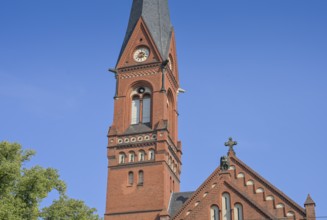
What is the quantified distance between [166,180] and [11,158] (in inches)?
573

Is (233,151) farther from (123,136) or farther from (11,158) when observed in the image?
(11,158)

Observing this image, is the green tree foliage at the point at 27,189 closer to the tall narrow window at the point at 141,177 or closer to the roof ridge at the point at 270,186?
the tall narrow window at the point at 141,177

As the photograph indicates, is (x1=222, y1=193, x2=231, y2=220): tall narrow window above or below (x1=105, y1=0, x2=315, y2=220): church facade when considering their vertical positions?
below

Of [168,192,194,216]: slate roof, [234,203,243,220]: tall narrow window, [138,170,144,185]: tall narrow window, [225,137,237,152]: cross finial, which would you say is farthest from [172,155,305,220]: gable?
[138,170,144,185]: tall narrow window

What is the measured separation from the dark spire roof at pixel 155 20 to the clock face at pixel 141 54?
120cm

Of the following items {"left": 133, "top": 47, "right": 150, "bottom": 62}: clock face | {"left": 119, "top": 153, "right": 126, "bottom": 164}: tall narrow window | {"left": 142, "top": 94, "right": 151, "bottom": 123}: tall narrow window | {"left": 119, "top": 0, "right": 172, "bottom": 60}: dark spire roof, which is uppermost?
{"left": 119, "top": 0, "right": 172, "bottom": 60}: dark spire roof

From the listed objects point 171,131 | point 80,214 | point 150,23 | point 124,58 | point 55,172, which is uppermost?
point 150,23

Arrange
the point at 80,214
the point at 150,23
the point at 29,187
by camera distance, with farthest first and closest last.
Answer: the point at 150,23 → the point at 80,214 → the point at 29,187

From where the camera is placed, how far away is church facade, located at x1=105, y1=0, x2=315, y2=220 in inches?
1507

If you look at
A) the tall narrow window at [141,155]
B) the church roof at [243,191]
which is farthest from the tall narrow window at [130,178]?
the church roof at [243,191]

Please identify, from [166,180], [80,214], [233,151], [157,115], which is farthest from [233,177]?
[80,214]

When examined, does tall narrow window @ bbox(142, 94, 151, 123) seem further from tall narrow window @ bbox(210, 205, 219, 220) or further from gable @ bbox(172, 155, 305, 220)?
tall narrow window @ bbox(210, 205, 219, 220)

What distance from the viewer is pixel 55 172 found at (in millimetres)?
34000

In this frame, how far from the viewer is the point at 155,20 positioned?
5194cm
